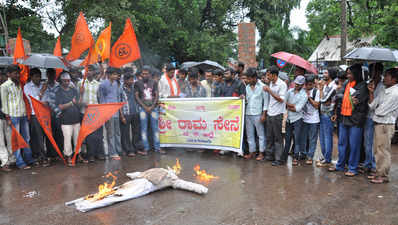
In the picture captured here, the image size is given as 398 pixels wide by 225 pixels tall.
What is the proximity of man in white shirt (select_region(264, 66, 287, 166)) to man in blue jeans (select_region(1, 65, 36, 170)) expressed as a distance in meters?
5.08

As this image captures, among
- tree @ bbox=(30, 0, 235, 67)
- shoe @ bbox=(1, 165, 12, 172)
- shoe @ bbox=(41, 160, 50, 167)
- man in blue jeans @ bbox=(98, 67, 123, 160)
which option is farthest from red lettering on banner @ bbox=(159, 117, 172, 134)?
tree @ bbox=(30, 0, 235, 67)

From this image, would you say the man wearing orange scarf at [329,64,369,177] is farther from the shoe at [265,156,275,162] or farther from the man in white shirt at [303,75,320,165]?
the shoe at [265,156,275,162]

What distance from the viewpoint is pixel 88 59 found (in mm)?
6223

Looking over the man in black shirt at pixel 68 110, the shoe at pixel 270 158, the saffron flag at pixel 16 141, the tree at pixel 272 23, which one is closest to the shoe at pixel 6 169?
the saffron flag at pixel 16 141

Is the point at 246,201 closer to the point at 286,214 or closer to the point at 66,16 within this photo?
the point at 286,214

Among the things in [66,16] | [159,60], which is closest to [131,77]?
[66,16]

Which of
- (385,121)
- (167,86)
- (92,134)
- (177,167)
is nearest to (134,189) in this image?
(177,167)

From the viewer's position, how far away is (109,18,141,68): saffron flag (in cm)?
654

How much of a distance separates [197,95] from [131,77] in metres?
1.68

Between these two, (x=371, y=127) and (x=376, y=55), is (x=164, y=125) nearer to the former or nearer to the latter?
(x=371, y=127)

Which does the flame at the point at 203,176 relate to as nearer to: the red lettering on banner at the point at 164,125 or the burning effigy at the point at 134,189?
the burning effigy at the point at 134,189

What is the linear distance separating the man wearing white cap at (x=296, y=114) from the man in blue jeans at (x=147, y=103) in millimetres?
3088

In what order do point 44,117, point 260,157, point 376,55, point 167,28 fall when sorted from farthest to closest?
point 167,28
point 260,157
point 44,117
point 376,55

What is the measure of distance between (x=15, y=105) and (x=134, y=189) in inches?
137
